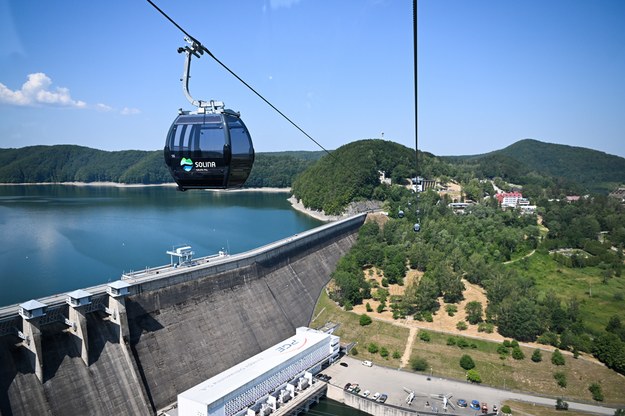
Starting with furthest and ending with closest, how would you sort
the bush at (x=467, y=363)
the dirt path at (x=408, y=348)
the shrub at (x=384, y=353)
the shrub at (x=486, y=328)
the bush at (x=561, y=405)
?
the shrub at (x=486, y=328)
the shrub at (x=384, y=353)
the dirt path at (x=408, y=348)
the bush at (x=467, y=363)
the bush at (x=561, y=405)

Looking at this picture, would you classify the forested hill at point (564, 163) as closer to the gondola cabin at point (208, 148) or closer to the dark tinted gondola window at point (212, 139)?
the gondola cabin at point (208, 148)

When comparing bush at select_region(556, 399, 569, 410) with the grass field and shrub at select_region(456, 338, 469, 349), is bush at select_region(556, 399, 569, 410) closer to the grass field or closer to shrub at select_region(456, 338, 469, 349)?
the grass field

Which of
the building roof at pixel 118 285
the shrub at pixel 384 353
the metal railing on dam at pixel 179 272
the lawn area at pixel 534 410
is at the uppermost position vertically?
the building roof at pixel 118 285

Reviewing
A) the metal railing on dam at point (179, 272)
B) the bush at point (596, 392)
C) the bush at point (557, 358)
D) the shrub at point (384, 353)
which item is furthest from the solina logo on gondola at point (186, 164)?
the bush at point (557, 358)

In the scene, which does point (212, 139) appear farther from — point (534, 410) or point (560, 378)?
point (560, 378)

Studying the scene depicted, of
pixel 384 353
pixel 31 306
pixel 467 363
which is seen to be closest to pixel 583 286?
pixel 467 363

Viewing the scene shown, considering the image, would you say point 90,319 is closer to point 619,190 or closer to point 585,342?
point 585,342

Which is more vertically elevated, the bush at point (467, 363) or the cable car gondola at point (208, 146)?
the cable car gondola at point (208, 146)

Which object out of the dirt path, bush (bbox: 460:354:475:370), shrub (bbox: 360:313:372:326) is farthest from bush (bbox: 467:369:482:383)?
shrub (bbox: 360:313:372:326)
